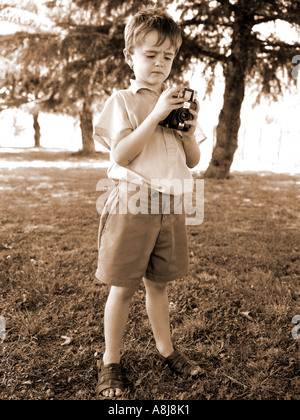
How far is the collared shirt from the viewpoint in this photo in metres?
1.51

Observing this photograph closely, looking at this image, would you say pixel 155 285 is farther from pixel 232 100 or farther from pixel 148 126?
pixel 232 100

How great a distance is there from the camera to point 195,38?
7344mm

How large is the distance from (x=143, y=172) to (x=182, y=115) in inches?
11.2

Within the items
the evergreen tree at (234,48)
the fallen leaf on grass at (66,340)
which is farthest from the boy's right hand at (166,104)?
the evergreen tree at (234,48)

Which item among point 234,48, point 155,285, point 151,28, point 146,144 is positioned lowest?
point 155,285

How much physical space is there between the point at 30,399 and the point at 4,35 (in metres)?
7.14

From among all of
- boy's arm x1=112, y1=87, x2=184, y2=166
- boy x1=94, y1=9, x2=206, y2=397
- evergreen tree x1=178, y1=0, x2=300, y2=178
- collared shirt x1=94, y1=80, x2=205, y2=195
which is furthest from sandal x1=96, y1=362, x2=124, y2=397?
evergreen tree x1=178, y1=0, x2=300, y2=178

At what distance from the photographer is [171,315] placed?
7.86ft

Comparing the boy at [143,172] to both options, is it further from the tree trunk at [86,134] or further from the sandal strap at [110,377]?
the tree trunk at [86,134]

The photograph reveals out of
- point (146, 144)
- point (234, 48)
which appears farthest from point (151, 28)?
point (234, 48)

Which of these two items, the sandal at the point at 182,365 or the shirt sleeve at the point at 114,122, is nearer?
the shirt sleeve at the point at 114,122

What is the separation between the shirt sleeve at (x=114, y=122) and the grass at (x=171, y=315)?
120cm

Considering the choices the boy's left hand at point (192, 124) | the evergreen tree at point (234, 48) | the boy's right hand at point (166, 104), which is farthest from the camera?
the evergreen tree at point (234, 48)

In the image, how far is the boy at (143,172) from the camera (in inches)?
58.1
